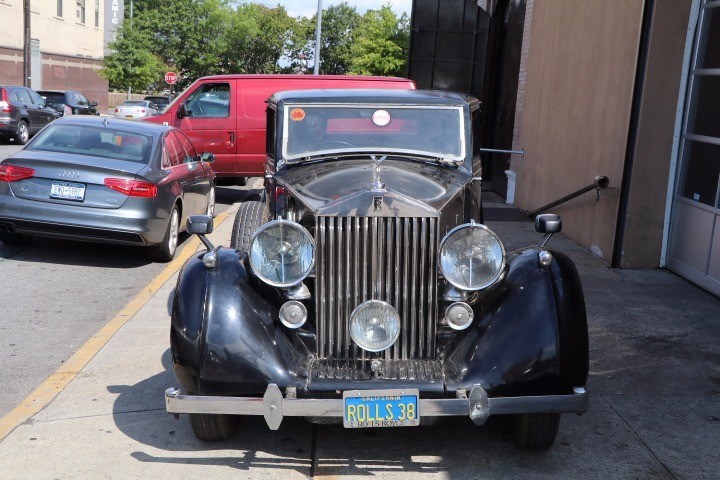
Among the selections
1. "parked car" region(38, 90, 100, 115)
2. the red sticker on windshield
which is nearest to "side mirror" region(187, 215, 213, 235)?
the red sticker on windshield

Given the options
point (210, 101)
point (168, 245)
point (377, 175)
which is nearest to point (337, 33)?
point (210, 101)

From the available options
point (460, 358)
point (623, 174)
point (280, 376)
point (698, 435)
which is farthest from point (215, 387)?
point (623, 174)

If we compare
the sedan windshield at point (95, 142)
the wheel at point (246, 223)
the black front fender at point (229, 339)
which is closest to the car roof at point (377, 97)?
the wheel at point (246, 223)

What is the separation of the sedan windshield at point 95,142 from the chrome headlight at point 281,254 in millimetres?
5253

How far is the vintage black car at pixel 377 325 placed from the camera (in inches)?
166

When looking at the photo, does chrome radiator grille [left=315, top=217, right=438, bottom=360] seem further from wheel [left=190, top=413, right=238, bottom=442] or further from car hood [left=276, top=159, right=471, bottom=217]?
wheel [left=190, top=413, right=238, bottom=442]

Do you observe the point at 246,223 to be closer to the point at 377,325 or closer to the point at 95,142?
the point at 377,325

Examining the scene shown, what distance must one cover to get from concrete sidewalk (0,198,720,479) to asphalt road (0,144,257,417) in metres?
0.39

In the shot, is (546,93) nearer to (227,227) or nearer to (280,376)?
(227,227)

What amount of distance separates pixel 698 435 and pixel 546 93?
856cm

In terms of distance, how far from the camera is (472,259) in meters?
4.52

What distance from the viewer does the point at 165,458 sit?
4617 millimetres

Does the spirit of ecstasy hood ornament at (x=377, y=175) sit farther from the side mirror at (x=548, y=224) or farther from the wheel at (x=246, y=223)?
the wheel at (x=246, y=223)

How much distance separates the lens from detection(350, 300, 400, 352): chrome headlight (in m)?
4.38
